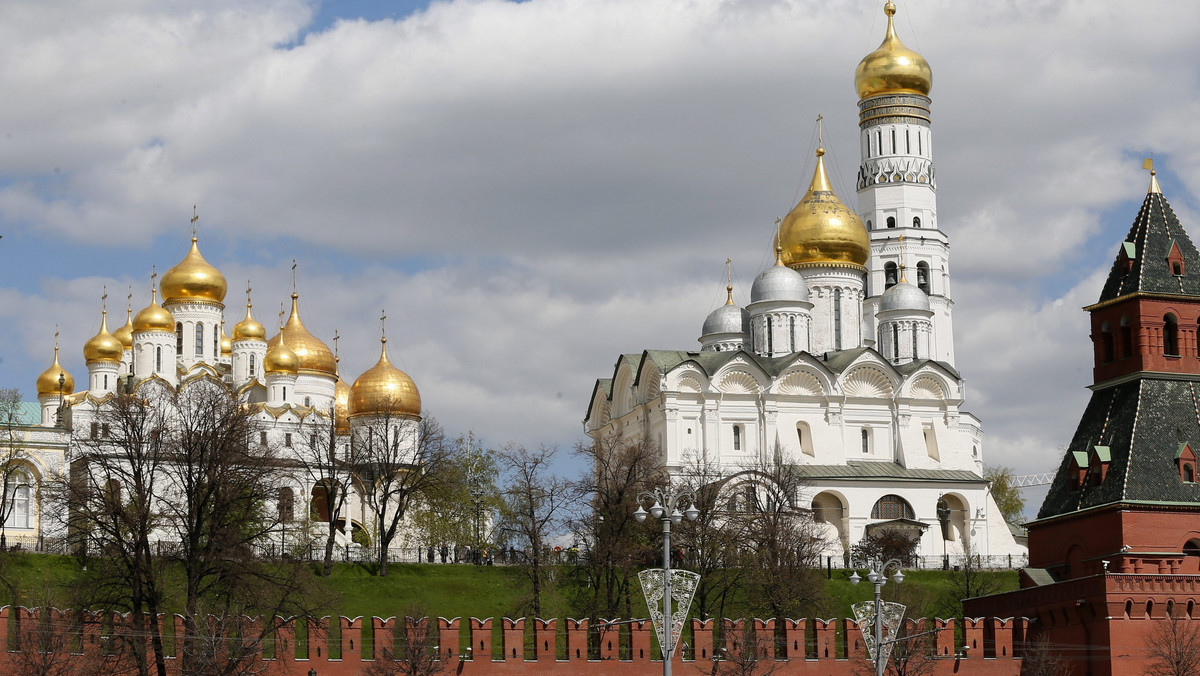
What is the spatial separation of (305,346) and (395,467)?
51.3 feet

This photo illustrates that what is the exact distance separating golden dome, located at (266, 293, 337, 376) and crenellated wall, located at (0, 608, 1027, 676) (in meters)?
37.3

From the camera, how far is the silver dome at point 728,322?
82438 millimetres

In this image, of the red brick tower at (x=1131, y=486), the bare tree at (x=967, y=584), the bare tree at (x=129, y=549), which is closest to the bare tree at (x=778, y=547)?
the bare tree at (x=967, y=584)

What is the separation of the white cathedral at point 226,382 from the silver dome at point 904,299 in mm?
19725

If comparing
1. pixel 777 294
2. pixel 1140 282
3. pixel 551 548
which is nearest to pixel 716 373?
pixel 777 294

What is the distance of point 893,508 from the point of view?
76312mm

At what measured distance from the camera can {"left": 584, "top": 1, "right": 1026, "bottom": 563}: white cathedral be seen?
2987 inches

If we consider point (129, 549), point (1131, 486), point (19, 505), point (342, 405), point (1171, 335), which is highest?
point (342, 405)

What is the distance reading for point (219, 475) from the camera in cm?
4694

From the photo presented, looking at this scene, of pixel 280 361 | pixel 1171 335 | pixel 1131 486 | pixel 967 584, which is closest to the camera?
pixel 1131 486

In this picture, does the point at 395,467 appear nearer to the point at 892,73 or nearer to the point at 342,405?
the point at 342,405

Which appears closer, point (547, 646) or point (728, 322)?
point (547, 646)

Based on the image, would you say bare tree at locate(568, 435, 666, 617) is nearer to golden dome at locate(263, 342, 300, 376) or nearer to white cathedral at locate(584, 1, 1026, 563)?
white cathedral at locate(584, 1, 1026, 563)

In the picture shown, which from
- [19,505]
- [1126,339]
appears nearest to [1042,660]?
[1126,339]
